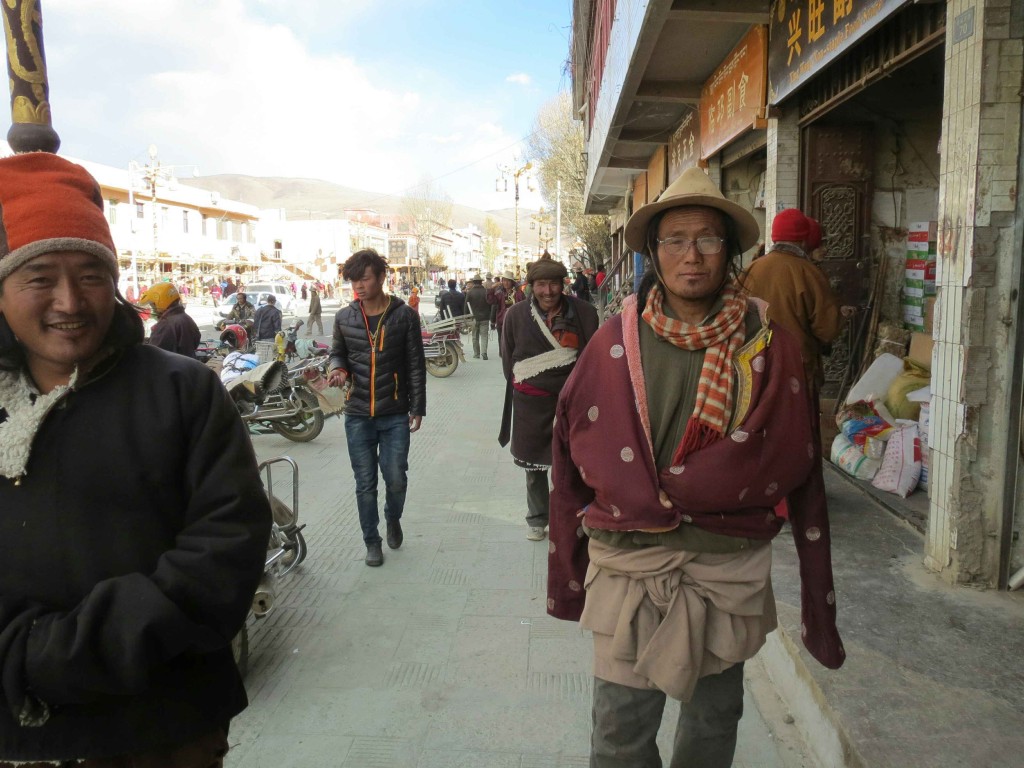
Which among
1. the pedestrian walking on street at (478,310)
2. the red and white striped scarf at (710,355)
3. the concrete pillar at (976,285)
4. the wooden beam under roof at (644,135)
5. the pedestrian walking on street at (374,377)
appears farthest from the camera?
the pedestrian walking on street at (478,310)

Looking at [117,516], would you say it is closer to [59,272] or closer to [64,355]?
[64,355]

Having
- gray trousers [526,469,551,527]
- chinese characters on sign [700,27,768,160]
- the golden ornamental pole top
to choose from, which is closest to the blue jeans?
gray trousers [526,469,551,527]

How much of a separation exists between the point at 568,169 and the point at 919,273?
30912mm

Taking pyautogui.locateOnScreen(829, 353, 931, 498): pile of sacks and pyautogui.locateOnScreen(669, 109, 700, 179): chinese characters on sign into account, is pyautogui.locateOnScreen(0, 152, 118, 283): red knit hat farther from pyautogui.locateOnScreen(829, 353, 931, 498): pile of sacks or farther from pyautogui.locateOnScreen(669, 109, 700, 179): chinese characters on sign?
pyautogui.locateOnScreen(669, 109, 700, 179): chinese characters on sign

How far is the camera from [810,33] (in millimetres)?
5551

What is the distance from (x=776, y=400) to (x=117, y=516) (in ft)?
4.74

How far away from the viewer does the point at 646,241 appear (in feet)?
7.43

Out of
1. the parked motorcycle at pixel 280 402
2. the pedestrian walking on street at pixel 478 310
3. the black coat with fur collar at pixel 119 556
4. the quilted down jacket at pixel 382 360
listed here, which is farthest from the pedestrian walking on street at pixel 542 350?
the pedestrian walking on street at pixel 478 310

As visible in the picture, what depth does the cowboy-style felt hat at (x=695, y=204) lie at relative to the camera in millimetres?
2066

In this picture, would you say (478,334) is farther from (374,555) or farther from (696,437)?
(696,437)

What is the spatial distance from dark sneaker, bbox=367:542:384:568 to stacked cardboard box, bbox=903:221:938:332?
4.67 m

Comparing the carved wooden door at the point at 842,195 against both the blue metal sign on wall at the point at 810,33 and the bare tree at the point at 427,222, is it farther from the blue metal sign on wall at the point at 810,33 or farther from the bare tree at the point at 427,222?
Result: the bare tree at the point at 427,222

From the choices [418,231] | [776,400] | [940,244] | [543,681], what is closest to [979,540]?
[940,244]

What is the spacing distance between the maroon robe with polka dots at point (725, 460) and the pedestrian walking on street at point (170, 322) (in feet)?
16.5
